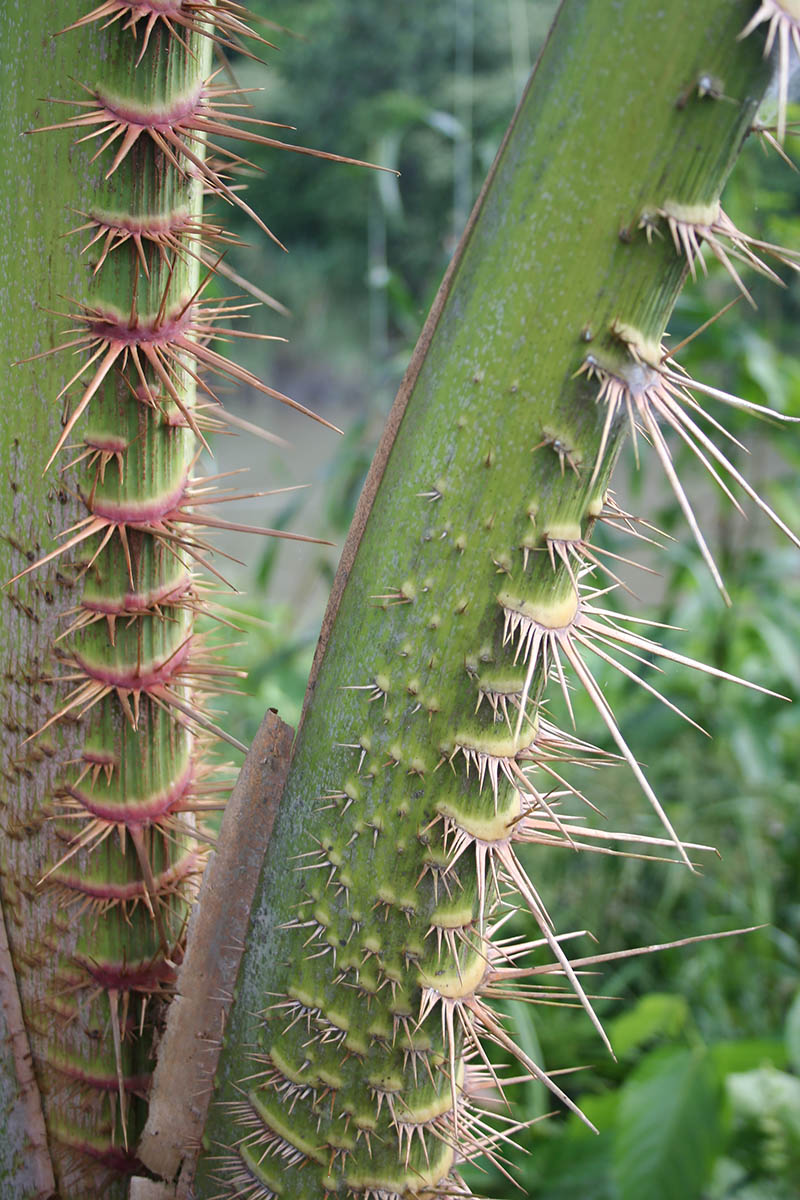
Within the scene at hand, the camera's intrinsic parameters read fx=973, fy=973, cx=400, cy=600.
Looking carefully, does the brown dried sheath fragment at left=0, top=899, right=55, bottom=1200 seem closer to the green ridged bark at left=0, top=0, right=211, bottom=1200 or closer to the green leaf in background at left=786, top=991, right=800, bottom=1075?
the green ridged bark at left=0, top=0, right=211, bottom=1200

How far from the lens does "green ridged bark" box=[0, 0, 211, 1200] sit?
0.39m

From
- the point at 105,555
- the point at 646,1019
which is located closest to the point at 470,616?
the point at 105,555

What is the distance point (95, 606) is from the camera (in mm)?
431

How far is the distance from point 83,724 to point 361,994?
172 mm

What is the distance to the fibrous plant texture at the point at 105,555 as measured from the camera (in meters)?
0.39

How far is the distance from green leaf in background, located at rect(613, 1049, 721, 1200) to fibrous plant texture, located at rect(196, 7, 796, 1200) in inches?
30.4

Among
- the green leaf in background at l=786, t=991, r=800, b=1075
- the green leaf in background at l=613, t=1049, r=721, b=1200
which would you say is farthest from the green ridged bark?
the green leaf in background at l=786, t=991, r=800, b=1075

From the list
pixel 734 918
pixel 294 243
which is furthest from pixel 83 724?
pixel 294 243

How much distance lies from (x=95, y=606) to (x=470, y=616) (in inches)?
6.8

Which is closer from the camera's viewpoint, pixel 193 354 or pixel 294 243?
pixel 193 354

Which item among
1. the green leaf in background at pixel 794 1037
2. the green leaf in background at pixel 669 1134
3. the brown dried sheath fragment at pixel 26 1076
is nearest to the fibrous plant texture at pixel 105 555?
the brown dried sheath fragment at pixel 26 1076

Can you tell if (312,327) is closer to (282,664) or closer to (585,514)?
(282,664)

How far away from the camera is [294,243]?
5.82 m

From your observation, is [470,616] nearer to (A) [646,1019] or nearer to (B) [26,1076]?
(B) [26,1076]
